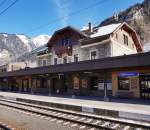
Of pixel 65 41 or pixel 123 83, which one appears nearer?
pixel 123 83

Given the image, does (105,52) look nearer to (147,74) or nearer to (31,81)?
(147,74)

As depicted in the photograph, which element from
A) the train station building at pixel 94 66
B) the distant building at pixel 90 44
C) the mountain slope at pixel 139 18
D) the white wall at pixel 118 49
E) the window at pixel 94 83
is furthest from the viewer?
the mountain slope at pixel 139 18

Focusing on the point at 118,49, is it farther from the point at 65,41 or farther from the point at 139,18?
Result: the point at 139,18

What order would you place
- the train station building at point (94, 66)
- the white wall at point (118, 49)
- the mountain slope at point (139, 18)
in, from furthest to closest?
the mountain slope at point (139, 18) < the white wall at point (118, 49) < the train station building at point (94, 66)

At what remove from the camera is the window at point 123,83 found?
2336 cm

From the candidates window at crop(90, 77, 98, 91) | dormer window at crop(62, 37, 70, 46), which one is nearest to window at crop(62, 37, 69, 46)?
dormer window at crop(62, 37, 70, 46)

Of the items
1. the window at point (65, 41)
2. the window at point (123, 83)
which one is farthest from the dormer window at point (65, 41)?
the window at point (123, 83)

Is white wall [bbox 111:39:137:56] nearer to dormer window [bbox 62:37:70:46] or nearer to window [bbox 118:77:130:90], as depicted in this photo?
window [bbox 118:77:130:90]

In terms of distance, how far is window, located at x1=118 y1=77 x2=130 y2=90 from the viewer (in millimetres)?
23362

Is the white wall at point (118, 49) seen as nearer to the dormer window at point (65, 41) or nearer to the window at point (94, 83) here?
the window at point (94, 83)

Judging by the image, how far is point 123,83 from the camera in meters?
23.8

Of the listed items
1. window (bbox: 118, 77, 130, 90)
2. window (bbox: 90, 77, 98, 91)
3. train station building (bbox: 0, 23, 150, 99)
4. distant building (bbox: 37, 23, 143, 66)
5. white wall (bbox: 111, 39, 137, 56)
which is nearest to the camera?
train station building (bbox: 0, 23, 150, 99)

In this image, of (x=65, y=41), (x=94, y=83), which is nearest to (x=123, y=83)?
(x=94, y=83)

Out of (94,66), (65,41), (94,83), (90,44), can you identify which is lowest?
(94,83)
